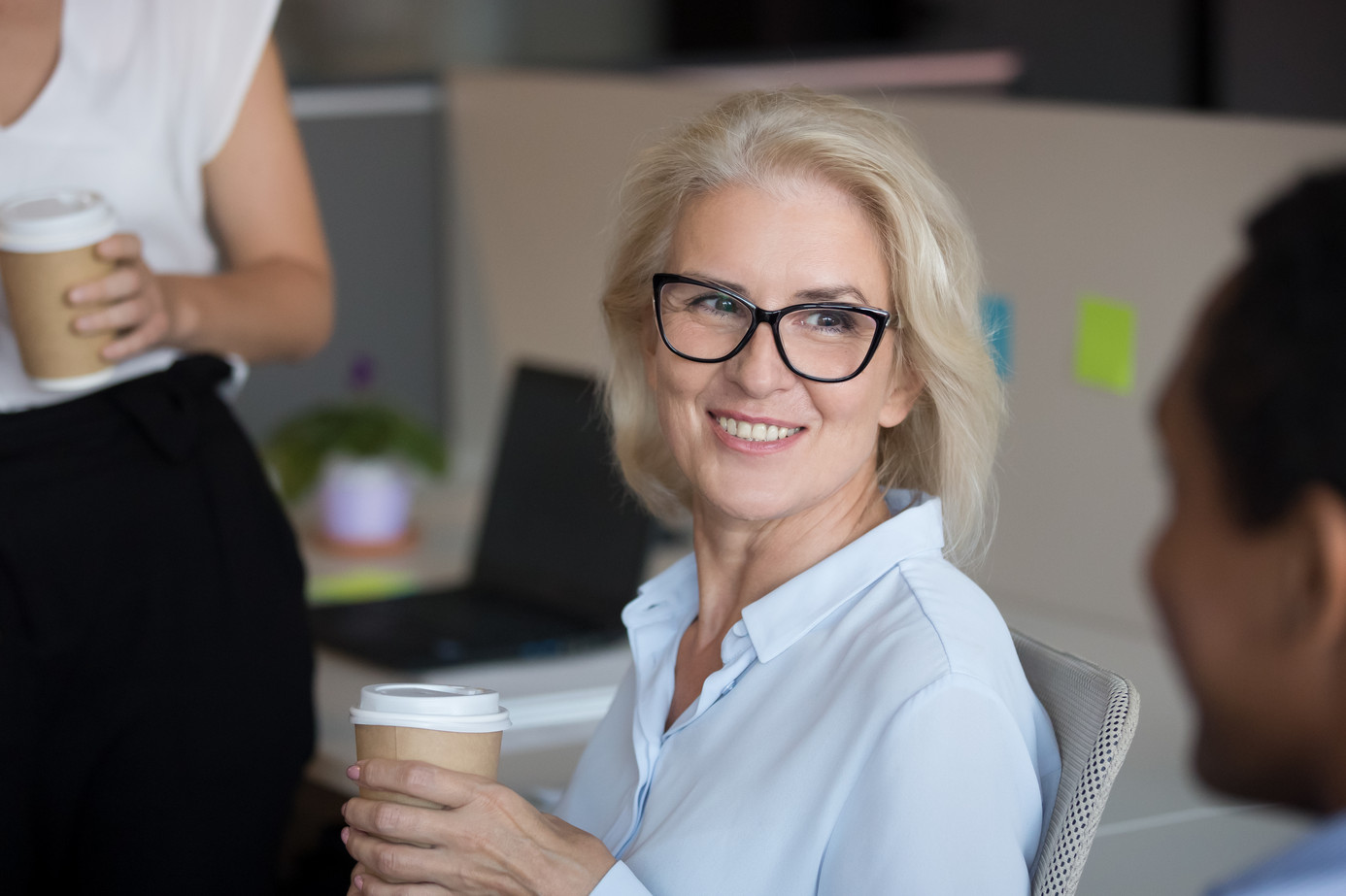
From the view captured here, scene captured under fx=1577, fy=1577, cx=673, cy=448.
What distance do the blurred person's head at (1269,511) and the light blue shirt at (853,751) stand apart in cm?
31

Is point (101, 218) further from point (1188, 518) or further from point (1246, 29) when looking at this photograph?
point (1246, 29)

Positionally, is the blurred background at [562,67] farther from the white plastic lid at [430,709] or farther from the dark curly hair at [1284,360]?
the dark curly hair at [1284,360]

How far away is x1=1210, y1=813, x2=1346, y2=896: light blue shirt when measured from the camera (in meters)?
0.55

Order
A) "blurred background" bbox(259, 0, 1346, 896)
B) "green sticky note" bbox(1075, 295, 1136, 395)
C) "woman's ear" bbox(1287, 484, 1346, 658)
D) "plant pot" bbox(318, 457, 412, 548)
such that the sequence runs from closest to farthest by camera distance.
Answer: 1. "woman's ear" bbox(1287, 484, 1346, 658)
2. "blurred background" bbox(259, 0, 1346, 896)
3. "green sticky note" bbox(1075, 295, 1136, 395)
4. "plant pot" bbox(318, 457, 412, 548)

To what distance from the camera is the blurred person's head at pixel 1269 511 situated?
494mm

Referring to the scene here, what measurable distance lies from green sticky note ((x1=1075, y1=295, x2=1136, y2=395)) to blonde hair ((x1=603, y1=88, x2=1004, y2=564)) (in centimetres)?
82

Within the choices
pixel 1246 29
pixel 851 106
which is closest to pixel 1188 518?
pixel 851 106

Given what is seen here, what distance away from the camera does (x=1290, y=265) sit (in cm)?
51

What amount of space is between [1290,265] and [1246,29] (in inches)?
144

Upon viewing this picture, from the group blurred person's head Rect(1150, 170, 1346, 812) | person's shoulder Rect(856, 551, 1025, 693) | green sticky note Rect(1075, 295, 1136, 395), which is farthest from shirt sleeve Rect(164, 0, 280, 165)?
green sticky note Rect(1075, 295, 1136, 395)

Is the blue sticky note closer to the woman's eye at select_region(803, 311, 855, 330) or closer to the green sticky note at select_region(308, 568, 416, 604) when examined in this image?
the green sticky note at select_region(308, 568, 416, 604)

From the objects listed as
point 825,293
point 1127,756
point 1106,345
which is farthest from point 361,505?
point 825,293

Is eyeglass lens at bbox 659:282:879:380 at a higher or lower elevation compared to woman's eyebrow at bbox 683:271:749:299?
lower

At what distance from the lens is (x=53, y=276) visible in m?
1.16
